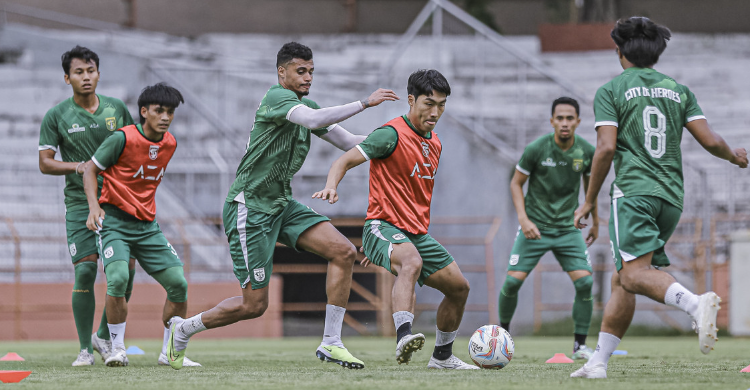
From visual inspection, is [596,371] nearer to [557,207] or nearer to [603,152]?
[603,152]

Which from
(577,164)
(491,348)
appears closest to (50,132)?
(491,348)

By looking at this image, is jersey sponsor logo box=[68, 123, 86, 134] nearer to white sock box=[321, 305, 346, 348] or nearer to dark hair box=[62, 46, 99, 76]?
dark hair box=[62, 46, 99, 76]

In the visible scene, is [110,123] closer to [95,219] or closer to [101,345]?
[95,219]

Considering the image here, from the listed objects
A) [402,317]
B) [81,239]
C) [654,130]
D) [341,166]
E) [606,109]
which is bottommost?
[402,317]

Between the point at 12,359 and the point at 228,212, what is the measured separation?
3276 millimetres

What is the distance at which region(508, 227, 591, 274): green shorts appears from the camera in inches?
358

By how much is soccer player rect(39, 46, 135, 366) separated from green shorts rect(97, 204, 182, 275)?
0.41m

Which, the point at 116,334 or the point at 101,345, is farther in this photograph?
the point at 101,345

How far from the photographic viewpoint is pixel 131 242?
748 centimetres

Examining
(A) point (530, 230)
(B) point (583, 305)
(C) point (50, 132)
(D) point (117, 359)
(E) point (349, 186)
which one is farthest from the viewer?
(E) point (349, 186)

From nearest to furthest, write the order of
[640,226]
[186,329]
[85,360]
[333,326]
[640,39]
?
[640,226], [640,39], [333,326], [186,329], [85,360]

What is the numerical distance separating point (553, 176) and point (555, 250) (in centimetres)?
72

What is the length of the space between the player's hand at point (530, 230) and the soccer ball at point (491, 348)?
185 cm

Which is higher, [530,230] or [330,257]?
[530,230]
